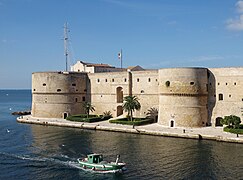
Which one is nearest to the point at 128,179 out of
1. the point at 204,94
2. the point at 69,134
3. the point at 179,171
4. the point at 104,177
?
the point at 104,177

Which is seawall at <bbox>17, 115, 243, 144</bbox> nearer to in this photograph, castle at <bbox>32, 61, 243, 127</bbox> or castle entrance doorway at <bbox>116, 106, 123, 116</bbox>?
castle at <bbox>32, 61, 243, 127</bbox>

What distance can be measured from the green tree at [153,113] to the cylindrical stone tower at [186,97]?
4356mm

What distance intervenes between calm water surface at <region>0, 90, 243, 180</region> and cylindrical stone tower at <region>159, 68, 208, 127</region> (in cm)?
593

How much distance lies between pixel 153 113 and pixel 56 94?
54.3 feet

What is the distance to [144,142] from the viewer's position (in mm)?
32750

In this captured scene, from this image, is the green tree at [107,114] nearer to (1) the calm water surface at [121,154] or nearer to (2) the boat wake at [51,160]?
(1) the calm water surface at [121,154]

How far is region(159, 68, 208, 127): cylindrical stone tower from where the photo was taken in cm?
3944

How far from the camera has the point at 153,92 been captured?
45.5m

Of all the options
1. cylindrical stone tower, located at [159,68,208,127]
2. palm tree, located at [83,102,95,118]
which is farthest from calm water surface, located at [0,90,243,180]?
palm tree, located at [83,102,95,118]

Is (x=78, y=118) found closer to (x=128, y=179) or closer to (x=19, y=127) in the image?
(x=19, y=127)

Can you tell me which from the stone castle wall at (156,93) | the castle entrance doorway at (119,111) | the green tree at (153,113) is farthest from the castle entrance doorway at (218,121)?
the castle entrance doorway at (119,111)

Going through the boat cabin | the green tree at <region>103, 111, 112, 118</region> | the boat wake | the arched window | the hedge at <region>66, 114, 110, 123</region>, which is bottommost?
the boat wake

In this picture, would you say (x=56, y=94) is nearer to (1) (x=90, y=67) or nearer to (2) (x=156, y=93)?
(1) (x=90, y=67)

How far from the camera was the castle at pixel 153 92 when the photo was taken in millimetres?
39406
